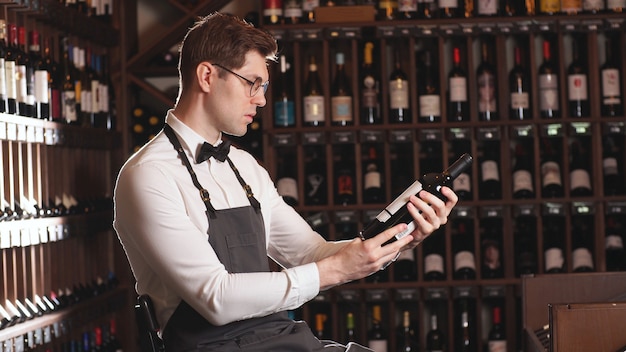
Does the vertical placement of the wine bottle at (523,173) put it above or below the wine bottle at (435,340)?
above

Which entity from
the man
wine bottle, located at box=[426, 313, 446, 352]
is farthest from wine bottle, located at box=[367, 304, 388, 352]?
the man

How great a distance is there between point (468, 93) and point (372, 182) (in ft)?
2.28

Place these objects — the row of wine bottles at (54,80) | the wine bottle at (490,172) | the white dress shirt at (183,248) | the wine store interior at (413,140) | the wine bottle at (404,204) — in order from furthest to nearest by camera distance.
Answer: the wine bottle at (490,172) → the wine store interior at (413,140) → the row of wine bottles at (54,80) → the wine bottle at (404,204) → the white dress shirt at (183,248)

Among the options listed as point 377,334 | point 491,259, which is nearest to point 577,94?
point 491,259

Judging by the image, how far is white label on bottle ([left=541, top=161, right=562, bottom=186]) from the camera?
16.5ft

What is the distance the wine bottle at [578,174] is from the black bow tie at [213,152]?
3123 mm

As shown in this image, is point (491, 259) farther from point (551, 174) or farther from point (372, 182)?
point (372, 182)

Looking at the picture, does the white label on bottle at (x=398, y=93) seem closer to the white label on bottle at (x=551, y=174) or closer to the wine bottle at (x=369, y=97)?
the wine bottle at (x=369, y=97)

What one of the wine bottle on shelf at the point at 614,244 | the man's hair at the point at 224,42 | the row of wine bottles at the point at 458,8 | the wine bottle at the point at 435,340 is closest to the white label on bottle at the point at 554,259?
the wine bottle on shelf at the point at 614,244

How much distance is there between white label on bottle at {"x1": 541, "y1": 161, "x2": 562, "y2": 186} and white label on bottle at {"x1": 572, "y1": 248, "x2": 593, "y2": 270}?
369mm

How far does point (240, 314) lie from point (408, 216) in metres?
0.45

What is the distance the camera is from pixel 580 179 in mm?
5004

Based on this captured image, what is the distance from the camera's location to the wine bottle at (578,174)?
197 inches

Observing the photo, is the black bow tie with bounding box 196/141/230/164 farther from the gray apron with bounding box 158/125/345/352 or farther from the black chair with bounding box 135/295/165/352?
the black chair with bounding box 135/295/165/352
